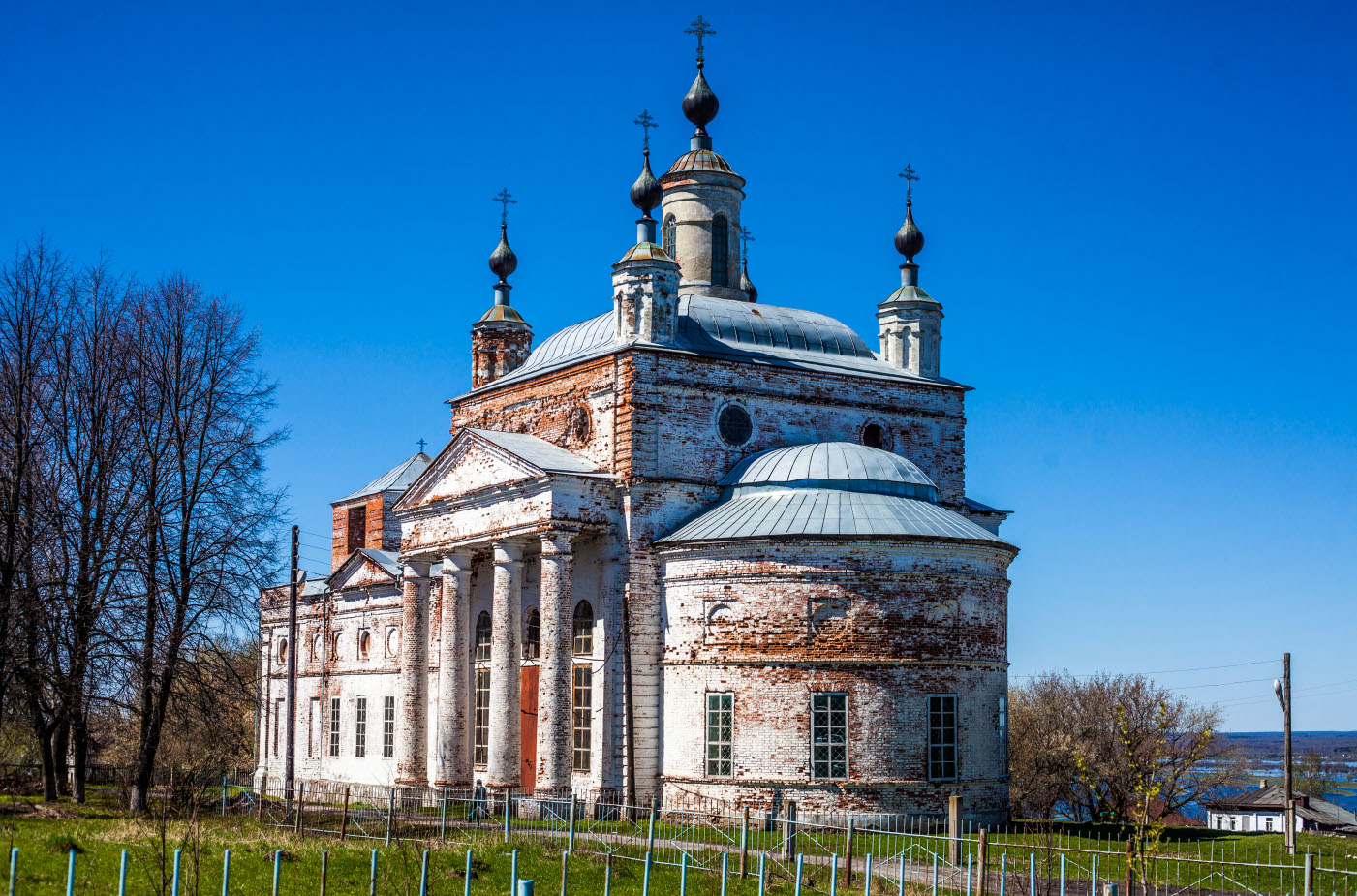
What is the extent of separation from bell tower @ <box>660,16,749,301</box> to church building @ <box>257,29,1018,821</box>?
0.18 feet

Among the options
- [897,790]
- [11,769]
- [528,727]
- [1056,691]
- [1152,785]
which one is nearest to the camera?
[1152,785]

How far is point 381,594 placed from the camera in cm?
3959

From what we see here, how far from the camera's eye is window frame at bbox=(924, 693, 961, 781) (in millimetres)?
26734

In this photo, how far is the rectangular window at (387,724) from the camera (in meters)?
38.1

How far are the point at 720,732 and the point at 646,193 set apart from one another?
1161 centimetres

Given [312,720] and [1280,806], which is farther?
[1280,806]

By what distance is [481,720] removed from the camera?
32.9 m

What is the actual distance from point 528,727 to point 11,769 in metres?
14.7

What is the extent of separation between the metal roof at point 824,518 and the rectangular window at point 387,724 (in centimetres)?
1279

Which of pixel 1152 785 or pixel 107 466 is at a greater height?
pixel 107 466

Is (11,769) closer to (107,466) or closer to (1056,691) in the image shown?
(107,466)

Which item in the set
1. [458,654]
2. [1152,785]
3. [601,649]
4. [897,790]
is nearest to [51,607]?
[458,654]

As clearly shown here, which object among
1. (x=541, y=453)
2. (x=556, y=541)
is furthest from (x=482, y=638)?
(x=556, y=541)

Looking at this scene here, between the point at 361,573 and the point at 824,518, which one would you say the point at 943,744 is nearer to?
the point at 824,518
